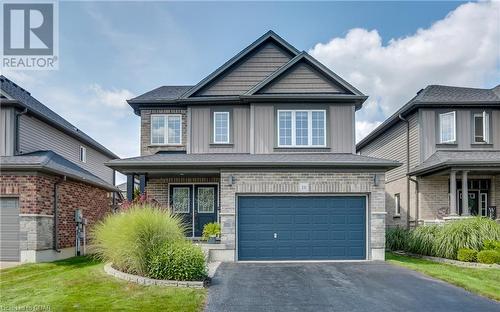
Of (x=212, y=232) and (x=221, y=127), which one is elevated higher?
(x=221, y=127)

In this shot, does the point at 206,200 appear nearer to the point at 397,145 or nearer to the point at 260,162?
the point at 260,162

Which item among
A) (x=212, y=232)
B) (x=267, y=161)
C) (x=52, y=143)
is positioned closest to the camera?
(x=267, y=161)

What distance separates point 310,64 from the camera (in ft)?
52.1

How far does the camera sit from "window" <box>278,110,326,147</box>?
50.1 ft

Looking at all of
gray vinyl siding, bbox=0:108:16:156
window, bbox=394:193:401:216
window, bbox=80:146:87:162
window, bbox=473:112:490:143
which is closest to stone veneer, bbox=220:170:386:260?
window, bbox=394:193:401:216

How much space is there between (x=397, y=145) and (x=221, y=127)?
952cm

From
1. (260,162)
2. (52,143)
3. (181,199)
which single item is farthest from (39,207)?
(260,162)

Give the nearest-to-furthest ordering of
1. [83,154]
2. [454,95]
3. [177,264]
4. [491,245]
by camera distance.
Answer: [177,264], [491,245], [454,95], [83,154]

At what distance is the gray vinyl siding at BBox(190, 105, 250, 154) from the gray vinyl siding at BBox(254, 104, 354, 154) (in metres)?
0.70

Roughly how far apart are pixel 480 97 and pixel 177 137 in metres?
13.6

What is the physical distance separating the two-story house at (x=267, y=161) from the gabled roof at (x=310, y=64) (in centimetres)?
4

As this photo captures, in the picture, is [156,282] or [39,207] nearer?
[156,282]

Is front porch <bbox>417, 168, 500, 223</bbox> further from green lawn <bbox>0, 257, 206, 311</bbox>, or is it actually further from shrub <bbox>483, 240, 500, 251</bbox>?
green lawn <bbox>0, 257, 206, 311</bbox>

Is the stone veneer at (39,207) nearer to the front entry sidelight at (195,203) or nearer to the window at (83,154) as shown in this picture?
the front entry sidelight at (195,203)
